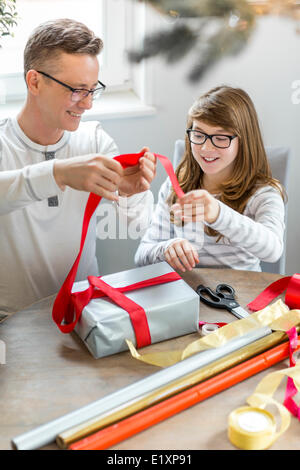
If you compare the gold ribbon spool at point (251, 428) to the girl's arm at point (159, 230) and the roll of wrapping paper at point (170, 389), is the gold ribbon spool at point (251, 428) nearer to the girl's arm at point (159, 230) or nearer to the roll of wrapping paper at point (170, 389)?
the roll of wrapping paper at point (170, 389)

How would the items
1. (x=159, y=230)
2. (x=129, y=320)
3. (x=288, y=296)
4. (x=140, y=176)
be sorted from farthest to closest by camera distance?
(x=159, y=230) → (x=140, y=176) → (x=288, y=296) → (x=129, y=320)

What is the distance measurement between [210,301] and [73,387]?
0.43 meters

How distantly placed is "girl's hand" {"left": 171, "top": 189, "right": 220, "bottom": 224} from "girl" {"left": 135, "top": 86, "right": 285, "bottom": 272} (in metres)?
0.02

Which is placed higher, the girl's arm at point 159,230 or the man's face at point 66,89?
→ the man's face at point 66,89

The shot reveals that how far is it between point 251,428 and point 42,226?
95 centimetres

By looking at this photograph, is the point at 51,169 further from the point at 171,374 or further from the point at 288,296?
the point at 288,296

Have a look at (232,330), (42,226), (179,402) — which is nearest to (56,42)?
(42,226)

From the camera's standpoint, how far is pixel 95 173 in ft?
3.93

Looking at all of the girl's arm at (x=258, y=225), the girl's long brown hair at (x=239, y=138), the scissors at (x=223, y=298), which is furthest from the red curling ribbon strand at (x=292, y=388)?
the girl's long brown hair at (x=239, y=138)

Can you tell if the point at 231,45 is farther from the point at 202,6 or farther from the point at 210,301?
the point at 210,301

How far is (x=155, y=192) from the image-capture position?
7.57 feet

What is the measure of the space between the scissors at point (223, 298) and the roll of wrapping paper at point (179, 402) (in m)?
0.17

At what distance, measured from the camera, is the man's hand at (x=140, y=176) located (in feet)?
4.49

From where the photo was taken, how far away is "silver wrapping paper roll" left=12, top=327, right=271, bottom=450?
3.06 feet
